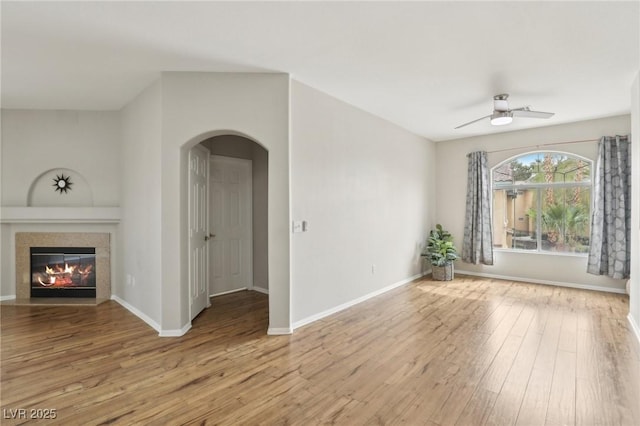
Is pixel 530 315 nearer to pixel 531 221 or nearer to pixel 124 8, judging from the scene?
pixel 531 221

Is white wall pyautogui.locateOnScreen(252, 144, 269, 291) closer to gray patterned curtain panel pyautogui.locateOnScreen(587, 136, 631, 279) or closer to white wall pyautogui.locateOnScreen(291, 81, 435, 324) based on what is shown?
white wall pyautogui.locateOnScreen(291, 81, 435, 324)

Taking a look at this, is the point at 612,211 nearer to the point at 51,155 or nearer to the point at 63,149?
the point at 63,149

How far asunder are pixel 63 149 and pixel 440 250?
20.7ft

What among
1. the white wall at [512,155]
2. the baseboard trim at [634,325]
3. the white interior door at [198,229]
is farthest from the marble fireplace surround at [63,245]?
the baseboard trim at [634,325]

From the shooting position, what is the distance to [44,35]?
8.60 feet

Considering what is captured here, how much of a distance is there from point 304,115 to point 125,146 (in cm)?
259

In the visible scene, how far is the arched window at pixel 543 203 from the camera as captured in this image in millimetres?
5328

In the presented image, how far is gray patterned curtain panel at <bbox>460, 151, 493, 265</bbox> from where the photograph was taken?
6.02 meters

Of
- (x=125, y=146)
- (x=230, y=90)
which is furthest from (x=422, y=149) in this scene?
(x=125, y=146)

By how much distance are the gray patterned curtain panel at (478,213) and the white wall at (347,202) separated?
1.03 m

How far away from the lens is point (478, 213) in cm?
608

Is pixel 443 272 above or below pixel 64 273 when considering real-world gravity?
below

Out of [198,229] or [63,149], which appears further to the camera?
[63,149]

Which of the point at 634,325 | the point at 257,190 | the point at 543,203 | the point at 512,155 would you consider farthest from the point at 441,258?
the point at 257,190
